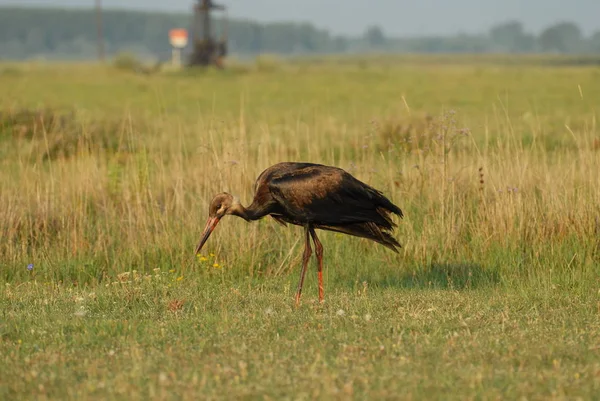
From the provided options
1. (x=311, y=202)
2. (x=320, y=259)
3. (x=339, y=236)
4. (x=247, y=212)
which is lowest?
(x=339, y=236)

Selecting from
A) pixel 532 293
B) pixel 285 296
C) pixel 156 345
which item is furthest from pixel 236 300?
pixel 532 293

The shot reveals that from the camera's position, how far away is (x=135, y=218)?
39.3 feet

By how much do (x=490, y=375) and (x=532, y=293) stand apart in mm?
3139

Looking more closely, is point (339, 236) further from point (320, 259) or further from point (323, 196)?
point (323, 196)

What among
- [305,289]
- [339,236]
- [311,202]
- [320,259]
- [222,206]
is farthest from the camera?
[339,236]

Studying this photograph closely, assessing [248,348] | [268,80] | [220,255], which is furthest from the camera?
[268,80]

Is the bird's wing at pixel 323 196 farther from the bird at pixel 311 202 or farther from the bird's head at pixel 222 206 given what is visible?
the bird's head at pixel 222 206

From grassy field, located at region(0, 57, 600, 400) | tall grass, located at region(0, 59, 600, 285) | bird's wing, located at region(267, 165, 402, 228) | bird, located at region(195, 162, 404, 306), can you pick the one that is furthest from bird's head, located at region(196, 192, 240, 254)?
tall grass, located at region(0, 59, 600, 285)

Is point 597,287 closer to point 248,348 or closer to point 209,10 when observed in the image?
point 248,348

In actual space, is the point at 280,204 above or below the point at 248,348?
above

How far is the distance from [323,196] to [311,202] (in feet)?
0.42

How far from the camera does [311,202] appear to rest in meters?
8.92

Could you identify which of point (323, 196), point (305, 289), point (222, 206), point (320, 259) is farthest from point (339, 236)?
point (222, 206)

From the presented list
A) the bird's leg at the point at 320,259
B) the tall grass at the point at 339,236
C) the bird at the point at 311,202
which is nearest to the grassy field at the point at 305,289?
the tall grass at the point at 339,236
